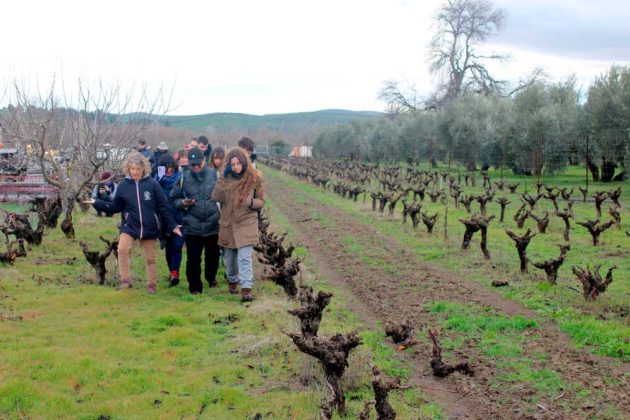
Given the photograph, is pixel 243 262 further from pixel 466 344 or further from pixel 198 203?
pixel 466 344

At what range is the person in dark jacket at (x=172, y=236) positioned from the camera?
888 cm

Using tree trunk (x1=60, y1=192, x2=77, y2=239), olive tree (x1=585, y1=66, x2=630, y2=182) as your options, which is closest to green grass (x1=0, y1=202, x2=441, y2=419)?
tree trunk (x1=60, y1=192, x2=77, y2=239)

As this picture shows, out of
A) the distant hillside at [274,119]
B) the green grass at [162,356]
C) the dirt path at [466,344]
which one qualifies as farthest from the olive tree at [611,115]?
the distant hillside at [274,119]

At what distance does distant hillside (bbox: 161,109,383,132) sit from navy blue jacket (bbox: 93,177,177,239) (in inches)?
5107

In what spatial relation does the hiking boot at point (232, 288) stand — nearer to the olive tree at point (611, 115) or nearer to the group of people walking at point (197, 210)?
the group of people walking at point (197, 210)

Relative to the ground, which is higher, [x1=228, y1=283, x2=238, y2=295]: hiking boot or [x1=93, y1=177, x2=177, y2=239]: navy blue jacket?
[x1=93, y1=177, x2=177, y2=239]: navy blue jacket

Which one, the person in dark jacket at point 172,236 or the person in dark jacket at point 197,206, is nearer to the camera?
the person in dark jacket at point 197,206

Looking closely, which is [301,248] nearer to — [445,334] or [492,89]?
[445,334]

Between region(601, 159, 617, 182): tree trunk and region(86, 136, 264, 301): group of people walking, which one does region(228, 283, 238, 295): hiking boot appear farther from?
region(601, 159, 617, 182): tree trunk

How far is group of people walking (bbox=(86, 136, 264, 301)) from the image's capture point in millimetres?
8016

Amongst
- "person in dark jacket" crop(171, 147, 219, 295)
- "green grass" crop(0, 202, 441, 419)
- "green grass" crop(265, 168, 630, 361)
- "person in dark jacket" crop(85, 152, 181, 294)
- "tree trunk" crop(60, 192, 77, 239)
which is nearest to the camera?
"green grass" crop(0, 202, 441, 419)

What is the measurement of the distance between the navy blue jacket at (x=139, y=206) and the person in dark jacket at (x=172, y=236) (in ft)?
0.74

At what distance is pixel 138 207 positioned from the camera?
821cm

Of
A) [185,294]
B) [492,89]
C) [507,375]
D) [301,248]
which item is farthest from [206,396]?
[492,89]
